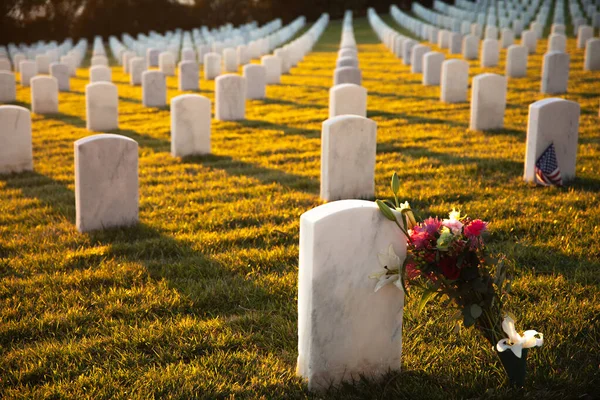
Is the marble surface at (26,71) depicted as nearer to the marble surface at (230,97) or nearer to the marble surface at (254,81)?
the marble surface at (254,81)

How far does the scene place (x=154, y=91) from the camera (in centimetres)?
1498

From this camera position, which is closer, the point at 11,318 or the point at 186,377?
the point at 186,377

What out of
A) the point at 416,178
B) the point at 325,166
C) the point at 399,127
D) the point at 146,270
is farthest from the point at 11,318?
the point at 399,127

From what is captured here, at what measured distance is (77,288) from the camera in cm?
486

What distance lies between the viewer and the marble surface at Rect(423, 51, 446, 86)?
52.8 feet

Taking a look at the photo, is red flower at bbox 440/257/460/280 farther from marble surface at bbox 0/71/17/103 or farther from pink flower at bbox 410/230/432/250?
marble surface at bbox 0/71/17/103

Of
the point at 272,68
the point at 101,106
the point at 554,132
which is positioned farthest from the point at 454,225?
the point at 272,68

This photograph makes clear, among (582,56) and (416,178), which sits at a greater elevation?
(582,56)

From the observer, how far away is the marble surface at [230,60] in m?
22.7

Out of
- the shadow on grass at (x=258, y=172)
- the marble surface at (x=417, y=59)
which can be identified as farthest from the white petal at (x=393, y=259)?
the marble surface at (x=417, y=59)

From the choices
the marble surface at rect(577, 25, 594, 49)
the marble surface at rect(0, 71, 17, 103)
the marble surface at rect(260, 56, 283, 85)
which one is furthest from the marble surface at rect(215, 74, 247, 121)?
the marble surface at rect(577, 25, 594, 49)

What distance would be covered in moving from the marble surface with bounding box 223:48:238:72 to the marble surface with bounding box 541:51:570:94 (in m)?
11.9

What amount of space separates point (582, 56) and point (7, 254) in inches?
736

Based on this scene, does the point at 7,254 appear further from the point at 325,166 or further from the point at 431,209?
the point at 431,209
